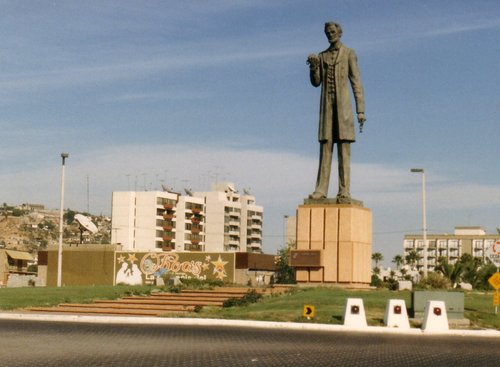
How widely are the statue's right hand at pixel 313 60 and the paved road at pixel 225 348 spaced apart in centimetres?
1525

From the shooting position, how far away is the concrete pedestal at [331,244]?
35406mm

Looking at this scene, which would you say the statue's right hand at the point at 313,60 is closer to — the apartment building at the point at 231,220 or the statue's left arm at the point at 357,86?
the statue's left arm at the point at 357,86

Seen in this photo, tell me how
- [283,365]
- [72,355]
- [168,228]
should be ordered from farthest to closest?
[168,228] → [72,355] → [283,365]

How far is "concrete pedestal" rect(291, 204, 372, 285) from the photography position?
35406mm

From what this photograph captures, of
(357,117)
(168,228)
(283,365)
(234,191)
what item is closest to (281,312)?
(357,117)

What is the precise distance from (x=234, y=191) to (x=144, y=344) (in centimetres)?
16347

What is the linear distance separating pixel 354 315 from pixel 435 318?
8.15 feet

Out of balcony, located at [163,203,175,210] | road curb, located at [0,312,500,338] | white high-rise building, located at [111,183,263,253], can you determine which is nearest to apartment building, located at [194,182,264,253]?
white high-rise building, located at [111,183,263,253]

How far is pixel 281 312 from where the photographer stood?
28234mm

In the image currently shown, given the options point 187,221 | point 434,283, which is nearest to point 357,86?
point 434,283

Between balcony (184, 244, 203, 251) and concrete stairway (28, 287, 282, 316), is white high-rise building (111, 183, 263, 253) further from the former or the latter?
concrete stairway (28, 287, 282, 316)

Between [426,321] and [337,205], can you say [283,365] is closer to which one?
[426,321]

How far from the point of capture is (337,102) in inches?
1422

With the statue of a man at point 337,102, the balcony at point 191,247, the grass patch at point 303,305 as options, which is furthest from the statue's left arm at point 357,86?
the balcony at point 191,247
